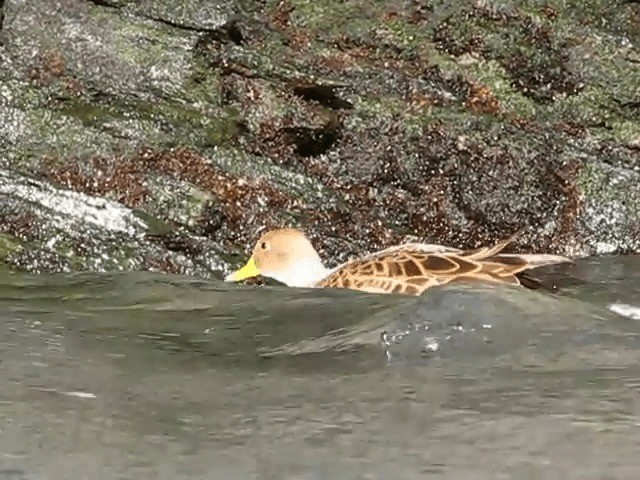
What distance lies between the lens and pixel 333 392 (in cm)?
302

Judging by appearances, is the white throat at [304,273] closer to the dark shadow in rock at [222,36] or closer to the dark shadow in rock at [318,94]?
the dark shadow in rock at [318,94]

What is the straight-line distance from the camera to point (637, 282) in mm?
6691

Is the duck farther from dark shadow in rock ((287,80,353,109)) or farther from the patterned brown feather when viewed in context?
dark shadow in rock ((287,80,353,109))

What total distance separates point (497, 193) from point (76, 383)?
4.99 metres

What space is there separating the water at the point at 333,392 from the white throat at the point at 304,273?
74.6 inches

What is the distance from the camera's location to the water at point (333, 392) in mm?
2324

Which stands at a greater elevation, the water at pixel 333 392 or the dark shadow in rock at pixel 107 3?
the dark shadow in rock at pixel 107 3

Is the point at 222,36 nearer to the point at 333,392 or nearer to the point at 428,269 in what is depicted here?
the point at 428,269

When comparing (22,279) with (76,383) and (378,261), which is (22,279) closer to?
(378,261)

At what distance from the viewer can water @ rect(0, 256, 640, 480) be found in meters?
2.32

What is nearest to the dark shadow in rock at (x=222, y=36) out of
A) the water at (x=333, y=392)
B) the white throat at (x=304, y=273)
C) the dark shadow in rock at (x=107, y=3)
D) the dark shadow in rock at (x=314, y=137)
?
the dark shadow in rock at (x=107, y=3)

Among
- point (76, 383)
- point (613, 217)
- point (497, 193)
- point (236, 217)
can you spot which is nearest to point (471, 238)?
point (497, 193)

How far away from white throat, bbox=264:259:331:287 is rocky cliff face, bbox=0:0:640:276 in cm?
61

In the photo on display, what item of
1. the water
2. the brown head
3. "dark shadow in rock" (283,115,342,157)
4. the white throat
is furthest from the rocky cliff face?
the water
